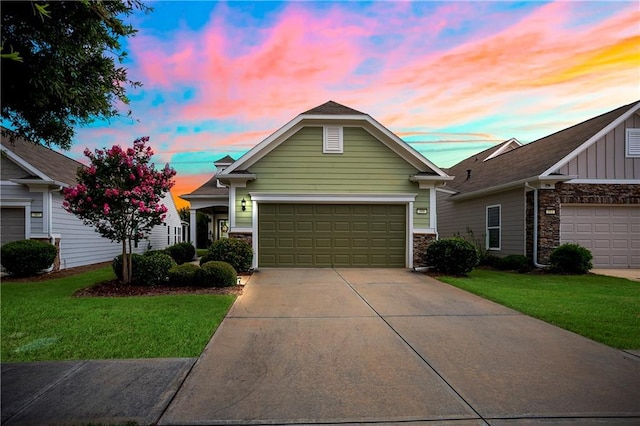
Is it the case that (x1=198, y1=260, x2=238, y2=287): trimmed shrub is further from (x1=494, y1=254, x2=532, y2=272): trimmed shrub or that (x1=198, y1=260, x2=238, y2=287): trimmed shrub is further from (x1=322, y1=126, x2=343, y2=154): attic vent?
(x1=494, y1=254, x2=532, y2=272): trimmed shrub

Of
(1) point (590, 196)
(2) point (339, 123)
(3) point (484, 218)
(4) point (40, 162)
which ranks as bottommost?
(3) point (484, 218)

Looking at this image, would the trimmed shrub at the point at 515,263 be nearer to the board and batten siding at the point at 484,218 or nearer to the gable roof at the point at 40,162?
the board and batten siding at the point at 484,218

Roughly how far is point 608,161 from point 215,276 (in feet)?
46.6

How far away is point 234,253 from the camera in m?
11.2

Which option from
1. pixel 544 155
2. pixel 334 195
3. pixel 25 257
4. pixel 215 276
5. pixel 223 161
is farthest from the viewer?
pixel 223 161

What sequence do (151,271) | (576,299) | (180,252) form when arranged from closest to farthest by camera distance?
(576,299) → (151,271) → (180,252)

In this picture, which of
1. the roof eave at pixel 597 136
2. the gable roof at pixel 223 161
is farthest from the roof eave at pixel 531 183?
the gable roof at pixel 223 161

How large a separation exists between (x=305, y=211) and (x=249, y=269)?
9.10 ft

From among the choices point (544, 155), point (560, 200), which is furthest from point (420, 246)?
point (544, 155)

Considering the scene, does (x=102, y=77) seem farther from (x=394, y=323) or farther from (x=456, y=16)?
(x=456, y=16)

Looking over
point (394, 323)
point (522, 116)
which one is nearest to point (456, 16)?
point (522, 116)

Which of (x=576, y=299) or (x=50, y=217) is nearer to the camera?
(x=576, y=299)

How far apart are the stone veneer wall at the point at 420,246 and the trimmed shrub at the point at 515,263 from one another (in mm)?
3107

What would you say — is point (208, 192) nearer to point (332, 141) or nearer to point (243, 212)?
point (243, 212)
